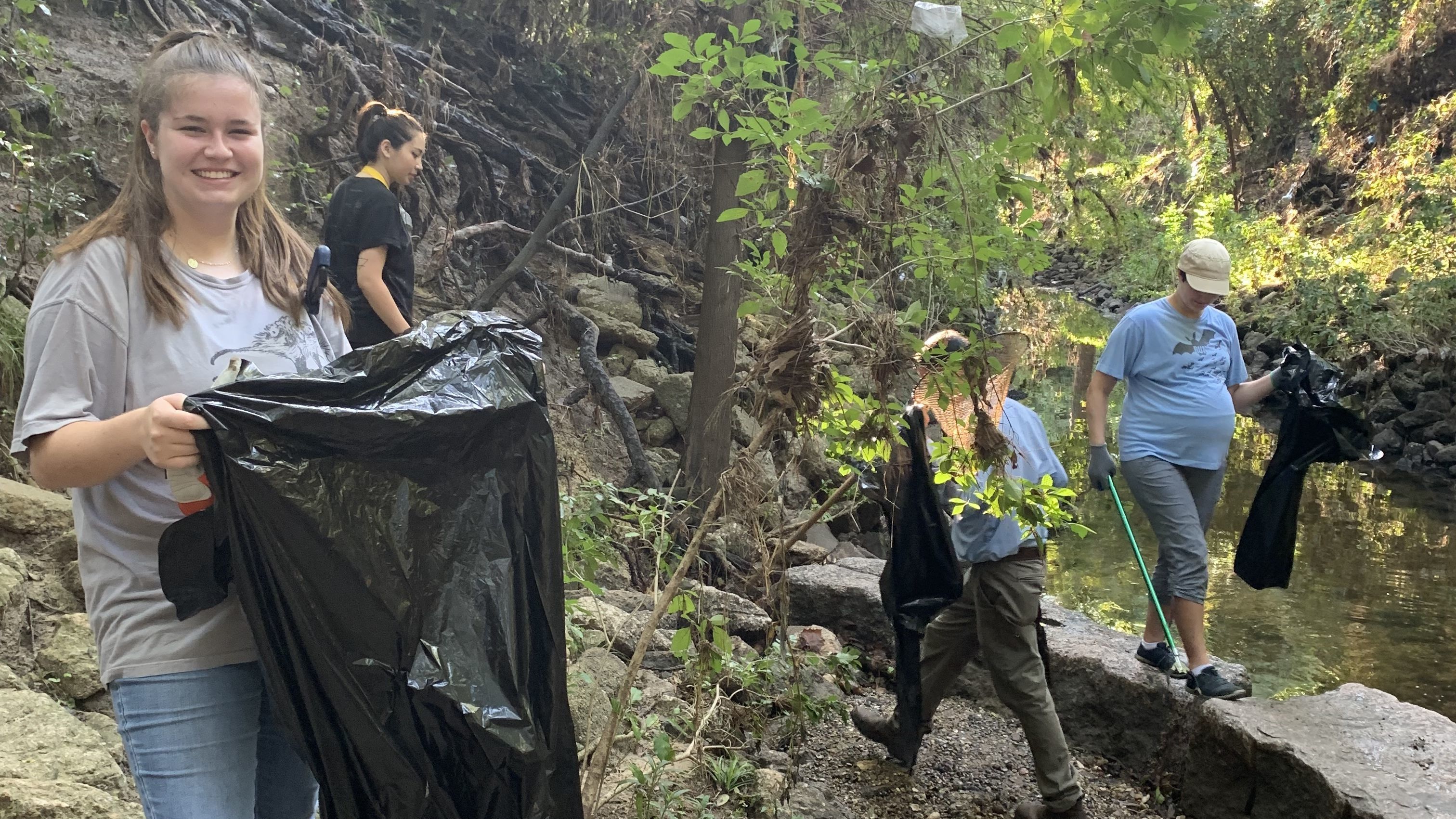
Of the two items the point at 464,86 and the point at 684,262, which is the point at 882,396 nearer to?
the point at 684,262

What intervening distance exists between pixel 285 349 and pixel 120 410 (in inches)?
10.1

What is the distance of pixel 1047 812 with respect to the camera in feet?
11.1

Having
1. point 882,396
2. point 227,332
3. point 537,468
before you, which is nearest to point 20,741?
point 227,332

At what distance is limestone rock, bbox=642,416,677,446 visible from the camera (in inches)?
295

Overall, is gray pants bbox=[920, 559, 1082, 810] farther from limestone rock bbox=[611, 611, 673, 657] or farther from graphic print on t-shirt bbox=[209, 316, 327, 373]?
graphic print on t-shirt bbox=[209, 316, 327, 373]

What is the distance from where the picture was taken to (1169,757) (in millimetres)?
3742

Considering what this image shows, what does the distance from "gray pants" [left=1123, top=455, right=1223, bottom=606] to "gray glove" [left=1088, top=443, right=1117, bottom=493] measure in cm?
8

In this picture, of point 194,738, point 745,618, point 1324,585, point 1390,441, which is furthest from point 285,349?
point 1390,441

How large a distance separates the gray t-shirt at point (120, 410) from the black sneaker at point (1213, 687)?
11.2 feet

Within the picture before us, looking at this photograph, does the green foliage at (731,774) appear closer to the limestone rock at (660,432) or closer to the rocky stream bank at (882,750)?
the rocky stream bank at (882,750)

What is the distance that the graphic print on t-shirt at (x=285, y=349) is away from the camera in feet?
5.04

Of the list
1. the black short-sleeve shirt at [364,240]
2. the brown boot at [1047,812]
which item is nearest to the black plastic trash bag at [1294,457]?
the brown boot at [1047,812]

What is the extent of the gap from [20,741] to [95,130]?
17.4 feet

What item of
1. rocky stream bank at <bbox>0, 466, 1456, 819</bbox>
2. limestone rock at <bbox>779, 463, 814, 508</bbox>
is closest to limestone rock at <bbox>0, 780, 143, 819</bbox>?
rocky stream bank at <bbox>0, 466, 1456, 819</bbox>
